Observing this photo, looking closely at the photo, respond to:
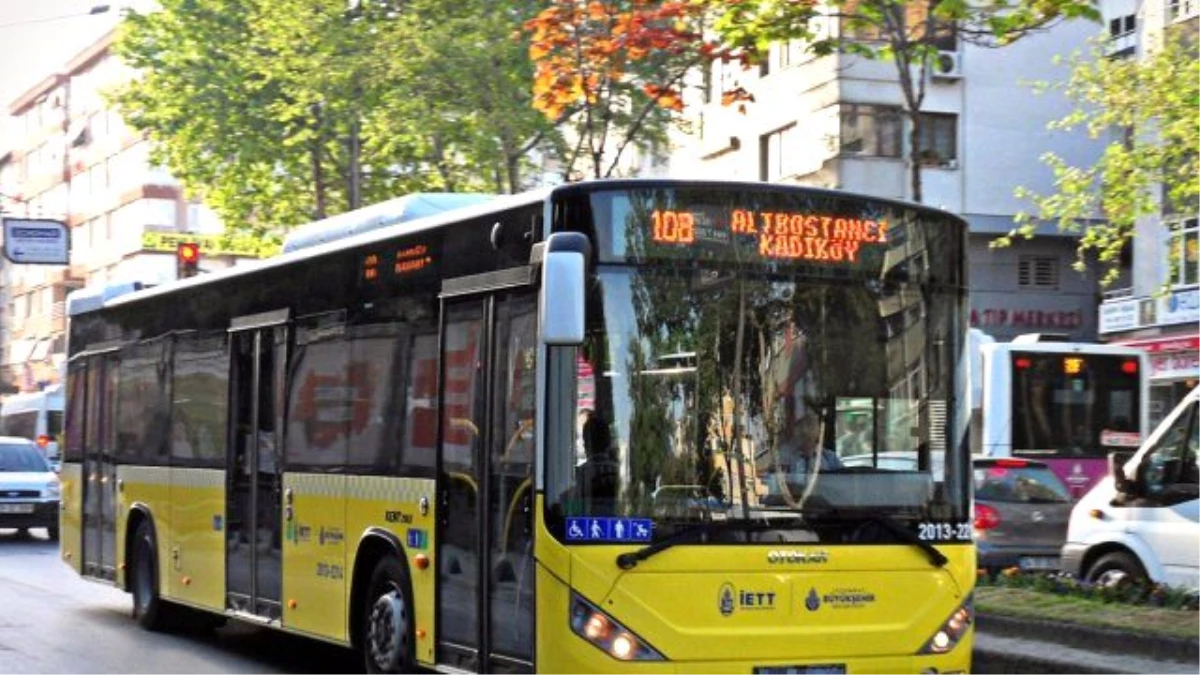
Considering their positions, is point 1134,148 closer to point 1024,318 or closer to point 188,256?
point 188,256

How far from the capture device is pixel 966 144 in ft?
151

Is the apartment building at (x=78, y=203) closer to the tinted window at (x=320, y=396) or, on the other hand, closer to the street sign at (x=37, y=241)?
the street sign at (x=37, y=241)

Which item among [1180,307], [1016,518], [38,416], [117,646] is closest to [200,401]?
[117,646]

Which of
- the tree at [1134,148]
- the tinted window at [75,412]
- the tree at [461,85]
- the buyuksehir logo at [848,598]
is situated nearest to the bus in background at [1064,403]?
the tree at [1134,148]

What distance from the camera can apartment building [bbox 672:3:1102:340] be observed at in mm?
44375

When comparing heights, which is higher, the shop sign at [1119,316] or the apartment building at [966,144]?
the apartment building at [966,144]

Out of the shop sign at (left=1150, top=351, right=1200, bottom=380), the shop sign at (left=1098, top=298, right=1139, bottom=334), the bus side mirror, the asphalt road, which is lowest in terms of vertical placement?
the asphalt road

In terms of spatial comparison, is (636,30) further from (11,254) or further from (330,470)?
(11,254)

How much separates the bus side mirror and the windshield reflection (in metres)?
0.45

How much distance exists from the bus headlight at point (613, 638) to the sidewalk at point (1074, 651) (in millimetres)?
2933

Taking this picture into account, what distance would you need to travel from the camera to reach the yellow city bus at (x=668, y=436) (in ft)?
29.2

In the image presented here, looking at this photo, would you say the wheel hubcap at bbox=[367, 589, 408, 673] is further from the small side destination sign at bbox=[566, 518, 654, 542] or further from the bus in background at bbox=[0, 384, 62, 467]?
the bus in background at bbox=[0, 384, 62, 467]

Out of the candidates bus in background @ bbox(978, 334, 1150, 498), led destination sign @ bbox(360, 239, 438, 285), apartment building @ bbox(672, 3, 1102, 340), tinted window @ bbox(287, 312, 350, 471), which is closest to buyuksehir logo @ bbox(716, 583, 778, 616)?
led destination sign @ bbox(360, 239, 438, 285)

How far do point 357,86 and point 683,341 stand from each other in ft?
88.0
